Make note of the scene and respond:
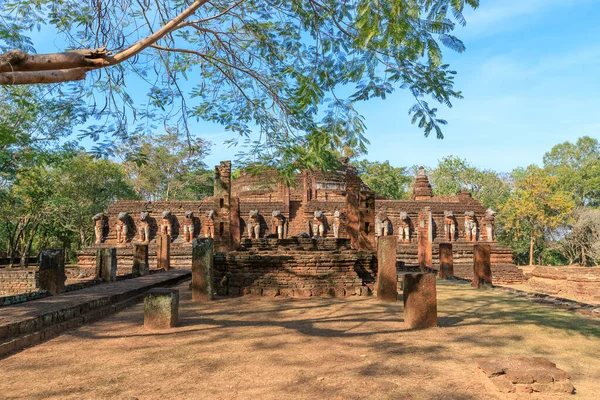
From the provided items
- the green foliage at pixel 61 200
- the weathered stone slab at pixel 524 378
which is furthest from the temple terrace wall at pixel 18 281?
the weathered stone slab at pixel 524 378

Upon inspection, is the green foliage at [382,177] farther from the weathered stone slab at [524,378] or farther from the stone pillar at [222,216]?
the weathered stone slab at [524,378]

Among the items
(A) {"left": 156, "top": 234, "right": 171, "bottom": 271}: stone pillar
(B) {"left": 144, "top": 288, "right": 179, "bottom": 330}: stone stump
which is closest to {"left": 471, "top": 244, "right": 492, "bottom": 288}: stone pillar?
(B) {"left": 144, "top": 288, "right": 179, "bottom": 330}: stone stump

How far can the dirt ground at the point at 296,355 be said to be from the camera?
10.9 feet

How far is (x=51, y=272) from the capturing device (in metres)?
8.24

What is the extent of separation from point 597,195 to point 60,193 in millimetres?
40412

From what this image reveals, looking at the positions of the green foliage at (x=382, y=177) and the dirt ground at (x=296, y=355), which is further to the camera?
the green foliage at (x=382, y=177)

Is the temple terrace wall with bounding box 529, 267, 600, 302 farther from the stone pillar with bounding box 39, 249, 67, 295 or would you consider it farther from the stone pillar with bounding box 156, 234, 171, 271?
the stone pillar with bounding box 39, 249, 67, 295

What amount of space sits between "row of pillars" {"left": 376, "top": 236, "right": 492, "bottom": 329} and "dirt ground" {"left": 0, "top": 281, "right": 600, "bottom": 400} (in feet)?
0.73

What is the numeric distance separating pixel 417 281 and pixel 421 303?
0.30 meters

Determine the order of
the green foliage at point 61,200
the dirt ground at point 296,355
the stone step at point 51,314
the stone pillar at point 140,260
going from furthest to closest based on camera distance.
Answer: the green foliage at point 61,200, the stone pillar at point 140,260, the stone step at point 51,314, the dirt ground at point 296,355

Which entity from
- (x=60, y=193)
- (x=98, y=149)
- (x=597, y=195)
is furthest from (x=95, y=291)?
(x=597, y=195)

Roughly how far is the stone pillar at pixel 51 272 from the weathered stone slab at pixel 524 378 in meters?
8.04

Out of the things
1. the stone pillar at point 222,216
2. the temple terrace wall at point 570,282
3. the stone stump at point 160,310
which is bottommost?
the temple terrace wall at point 570,282

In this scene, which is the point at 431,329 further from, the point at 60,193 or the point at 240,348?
the point at 60,193
